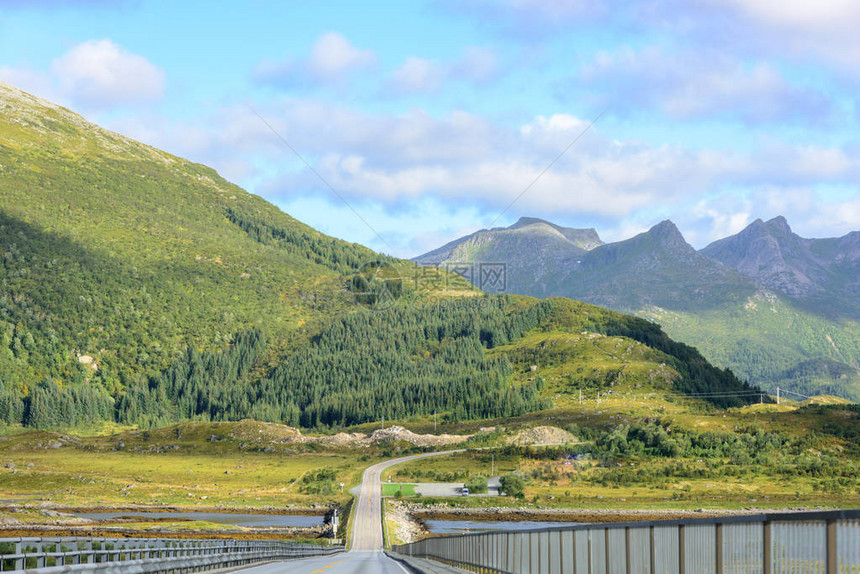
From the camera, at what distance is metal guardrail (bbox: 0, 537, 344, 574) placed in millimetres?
20406

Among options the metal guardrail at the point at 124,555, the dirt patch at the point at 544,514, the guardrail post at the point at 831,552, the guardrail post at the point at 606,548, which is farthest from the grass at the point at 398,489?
the guardrail post at the point at 831,552

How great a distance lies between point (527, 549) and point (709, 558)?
1447 cm

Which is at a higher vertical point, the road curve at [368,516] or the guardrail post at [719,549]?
the guardrail post at [719,549]

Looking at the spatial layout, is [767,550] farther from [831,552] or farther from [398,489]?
[398,489]

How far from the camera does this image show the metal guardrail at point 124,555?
803 inches

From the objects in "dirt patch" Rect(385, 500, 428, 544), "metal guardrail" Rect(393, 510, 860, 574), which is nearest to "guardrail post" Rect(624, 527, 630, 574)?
"metal guardrail" Rect(393, 510, 860, 574)

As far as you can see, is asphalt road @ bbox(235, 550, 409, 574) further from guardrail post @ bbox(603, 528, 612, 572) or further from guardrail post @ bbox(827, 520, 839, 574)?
guardrail post @ bbox(827, 520, 839, 574)

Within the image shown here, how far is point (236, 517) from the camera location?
135m

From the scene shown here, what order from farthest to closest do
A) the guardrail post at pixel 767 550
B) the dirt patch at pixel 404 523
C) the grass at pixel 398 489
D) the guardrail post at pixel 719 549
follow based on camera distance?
the grass at pixel 398 489 < the dirt patch at pixel 404 523 < the guardrail post at pixel 719 549 < the guardrail post at pixel 767 550

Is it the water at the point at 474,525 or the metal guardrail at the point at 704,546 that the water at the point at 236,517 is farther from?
the metal guardrail at the point at 704,546

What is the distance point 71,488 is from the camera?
157500 mm

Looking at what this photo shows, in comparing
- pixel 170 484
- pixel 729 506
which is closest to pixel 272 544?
pixel 729 506

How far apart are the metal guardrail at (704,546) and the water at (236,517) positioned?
100697 millimetres

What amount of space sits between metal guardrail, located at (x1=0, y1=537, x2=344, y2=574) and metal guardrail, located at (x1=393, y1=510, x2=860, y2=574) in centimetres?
1260
